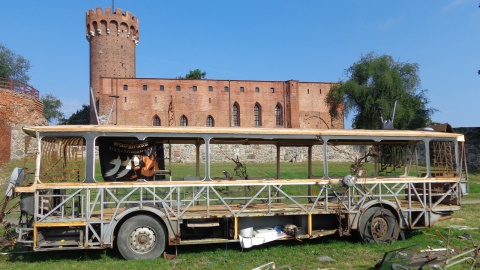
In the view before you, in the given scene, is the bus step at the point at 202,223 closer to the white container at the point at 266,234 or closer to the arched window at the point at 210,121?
the white container at the point at 266,234

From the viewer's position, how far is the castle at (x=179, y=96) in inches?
2073

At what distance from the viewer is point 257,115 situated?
186 ft

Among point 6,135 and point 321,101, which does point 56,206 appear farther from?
point 321,101

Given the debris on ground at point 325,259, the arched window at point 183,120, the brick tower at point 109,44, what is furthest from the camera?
the brick tower at point 109,44

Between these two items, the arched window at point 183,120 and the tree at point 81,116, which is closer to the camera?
the arched window at point 183,120

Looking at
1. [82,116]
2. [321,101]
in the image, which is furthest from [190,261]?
[82,116]

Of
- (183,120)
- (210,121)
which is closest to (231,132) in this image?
(183,120)

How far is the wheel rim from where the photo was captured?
836 cm

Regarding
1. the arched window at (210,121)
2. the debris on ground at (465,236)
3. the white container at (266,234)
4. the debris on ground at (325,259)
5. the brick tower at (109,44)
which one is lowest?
the debris on ground at (325,259)

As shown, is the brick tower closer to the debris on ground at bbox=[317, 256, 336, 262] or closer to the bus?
the bus

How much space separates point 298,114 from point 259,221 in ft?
156

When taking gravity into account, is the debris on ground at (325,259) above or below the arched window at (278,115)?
below

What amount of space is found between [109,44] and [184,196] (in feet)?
174

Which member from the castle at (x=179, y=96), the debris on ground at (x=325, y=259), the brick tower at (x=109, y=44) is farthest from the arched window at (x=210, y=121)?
the debris on ground at (x=325, y=259)
